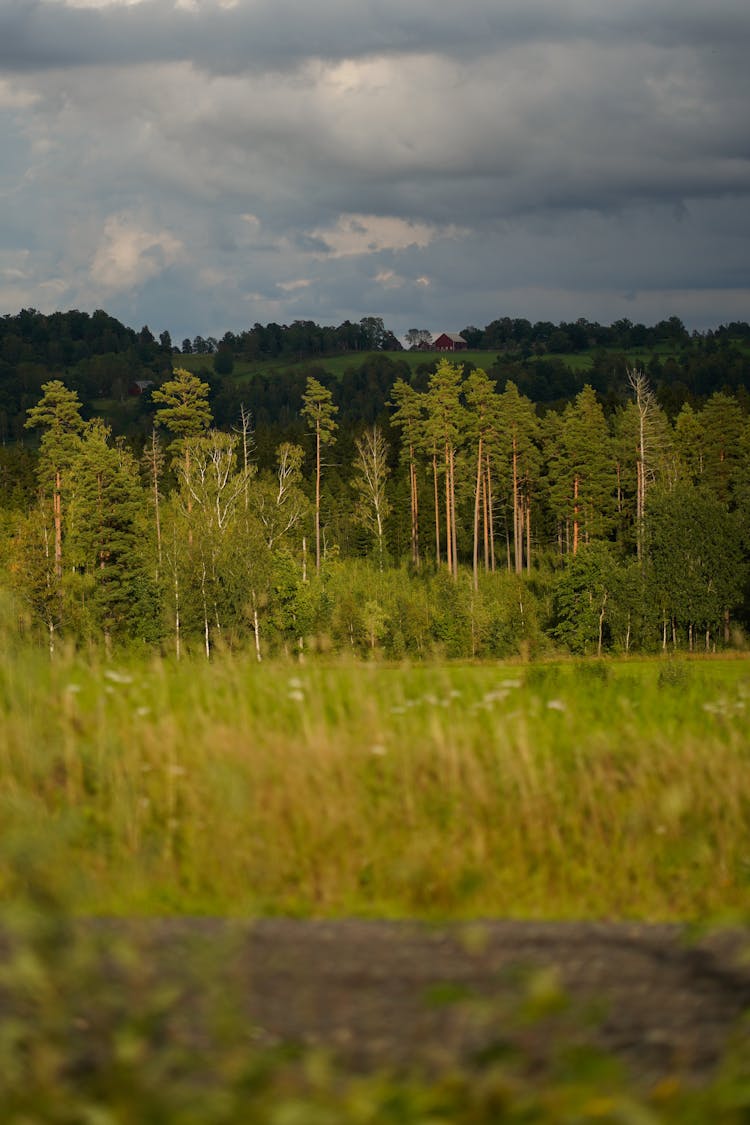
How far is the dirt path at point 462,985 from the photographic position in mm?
5348

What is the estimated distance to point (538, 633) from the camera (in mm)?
78500

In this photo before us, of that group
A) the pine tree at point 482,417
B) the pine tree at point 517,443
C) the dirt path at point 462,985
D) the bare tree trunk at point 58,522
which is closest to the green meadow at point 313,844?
the dirt path at point 462,985

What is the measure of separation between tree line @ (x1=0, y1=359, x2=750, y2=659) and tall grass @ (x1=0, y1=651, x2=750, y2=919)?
115 ft

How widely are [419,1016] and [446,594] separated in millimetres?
78405

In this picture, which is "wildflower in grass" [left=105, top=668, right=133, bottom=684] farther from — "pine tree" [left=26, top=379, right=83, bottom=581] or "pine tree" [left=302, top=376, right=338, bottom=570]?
"pine tree" [left=302, top=376, right=338, bottom=570]

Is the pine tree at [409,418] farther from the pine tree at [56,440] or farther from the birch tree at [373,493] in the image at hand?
the pine tree at [56,440]

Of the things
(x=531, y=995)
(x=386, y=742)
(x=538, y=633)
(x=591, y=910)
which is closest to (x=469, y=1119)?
(x=531, y=995)

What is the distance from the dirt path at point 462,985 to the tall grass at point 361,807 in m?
0.53

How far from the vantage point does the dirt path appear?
535 centimetres

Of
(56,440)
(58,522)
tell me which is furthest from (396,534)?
(58,522)

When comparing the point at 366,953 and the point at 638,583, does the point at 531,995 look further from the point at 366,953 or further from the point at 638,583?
the point at 638,583

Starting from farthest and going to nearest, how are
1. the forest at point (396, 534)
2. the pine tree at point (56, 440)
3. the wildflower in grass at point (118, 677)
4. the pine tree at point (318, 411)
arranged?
the pine tree at point (318, 411) < the pine tree at point (56, 440) < the forest at point (396, 534) < the wildflower in grass at point (118, 677)

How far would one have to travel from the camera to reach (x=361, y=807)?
28.6 ft

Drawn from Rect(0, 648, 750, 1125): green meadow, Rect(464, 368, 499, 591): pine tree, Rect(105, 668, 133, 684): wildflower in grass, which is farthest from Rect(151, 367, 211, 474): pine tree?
Rect(0, 648, 750, 1125): green meadow
